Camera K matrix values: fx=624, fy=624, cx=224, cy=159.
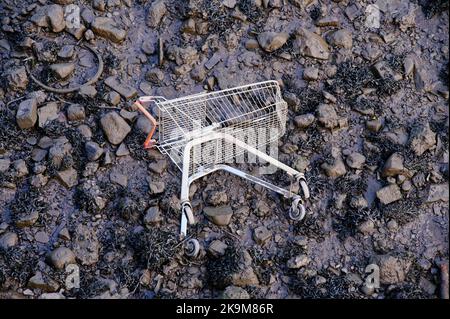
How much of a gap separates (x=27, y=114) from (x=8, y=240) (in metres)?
1.14

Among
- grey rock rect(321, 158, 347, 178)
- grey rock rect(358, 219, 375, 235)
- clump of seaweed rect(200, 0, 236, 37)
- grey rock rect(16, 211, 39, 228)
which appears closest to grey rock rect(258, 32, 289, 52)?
clump of seaweed rect(200, 0, 236, 37)

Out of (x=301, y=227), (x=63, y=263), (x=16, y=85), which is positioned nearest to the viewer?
(x=63, y=263)

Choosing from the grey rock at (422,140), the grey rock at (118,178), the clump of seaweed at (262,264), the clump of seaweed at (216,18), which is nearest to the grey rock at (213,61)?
the clump of seaweed at (216,18)

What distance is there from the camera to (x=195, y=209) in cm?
534

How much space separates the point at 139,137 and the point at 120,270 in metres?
1.22

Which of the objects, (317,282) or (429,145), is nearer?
(317,282)

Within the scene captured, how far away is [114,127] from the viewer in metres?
5.51

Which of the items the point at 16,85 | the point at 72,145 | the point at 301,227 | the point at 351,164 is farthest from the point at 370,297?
the point at 16,85

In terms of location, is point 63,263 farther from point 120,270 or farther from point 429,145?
point 429,145

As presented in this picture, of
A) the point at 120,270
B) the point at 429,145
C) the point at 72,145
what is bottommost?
→ the point at 120,270

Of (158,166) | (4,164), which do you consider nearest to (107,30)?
(158,166)

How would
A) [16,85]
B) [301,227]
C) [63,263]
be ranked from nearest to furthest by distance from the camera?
[63,263]
[301,227]
[16,85]

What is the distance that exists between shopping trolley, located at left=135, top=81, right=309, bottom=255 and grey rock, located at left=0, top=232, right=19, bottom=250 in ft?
4.29
